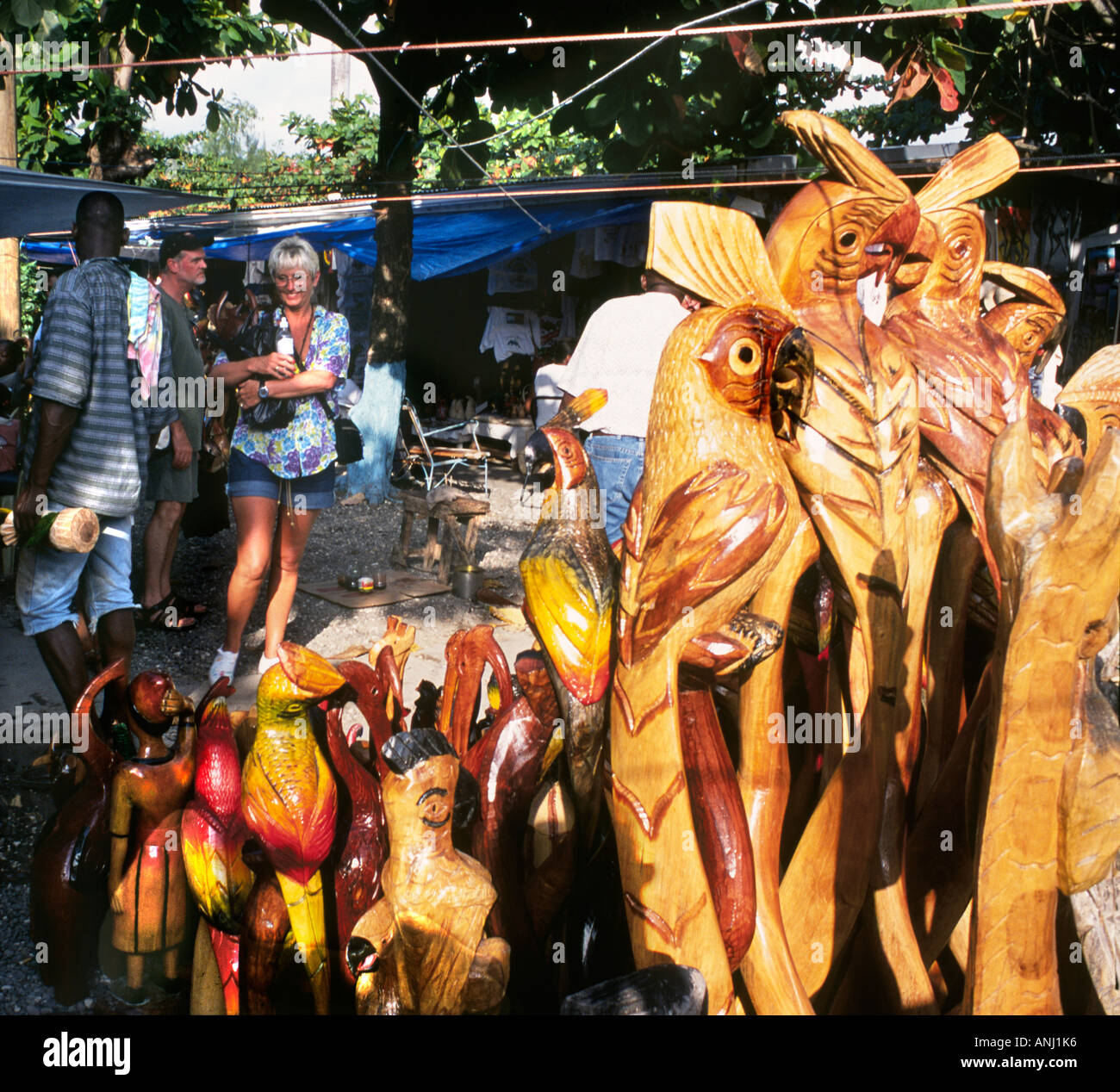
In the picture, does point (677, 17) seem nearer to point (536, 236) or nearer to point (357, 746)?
point (536, 236)

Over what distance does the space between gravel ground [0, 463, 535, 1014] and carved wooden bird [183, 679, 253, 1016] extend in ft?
1.48

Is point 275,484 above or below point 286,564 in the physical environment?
above

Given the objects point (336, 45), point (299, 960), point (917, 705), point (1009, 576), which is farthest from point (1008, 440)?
point (336, 45)

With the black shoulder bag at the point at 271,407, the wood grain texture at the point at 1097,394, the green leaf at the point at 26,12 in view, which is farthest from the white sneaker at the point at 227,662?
the wood grain texture at the point at 1097,394

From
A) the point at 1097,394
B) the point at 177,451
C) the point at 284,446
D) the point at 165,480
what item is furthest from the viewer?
the point at 165,480

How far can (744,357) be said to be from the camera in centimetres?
151

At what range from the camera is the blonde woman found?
3648 millimetres

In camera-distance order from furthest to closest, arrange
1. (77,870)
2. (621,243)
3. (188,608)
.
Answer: (621,243) < (188,608) < (77,870)

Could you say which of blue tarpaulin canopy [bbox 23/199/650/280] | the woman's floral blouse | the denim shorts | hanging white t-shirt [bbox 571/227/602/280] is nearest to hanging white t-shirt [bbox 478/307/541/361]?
hanging white t-shirt [bbox 571/227/602/280]

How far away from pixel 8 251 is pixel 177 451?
2.92 metres

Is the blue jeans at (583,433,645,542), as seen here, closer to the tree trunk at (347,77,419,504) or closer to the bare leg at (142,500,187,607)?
the bare leg at (142,500,187,607)

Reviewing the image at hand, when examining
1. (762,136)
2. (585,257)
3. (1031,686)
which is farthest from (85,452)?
(585,257)

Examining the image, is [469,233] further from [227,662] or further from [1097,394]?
[1097,394]

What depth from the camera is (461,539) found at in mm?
6027
